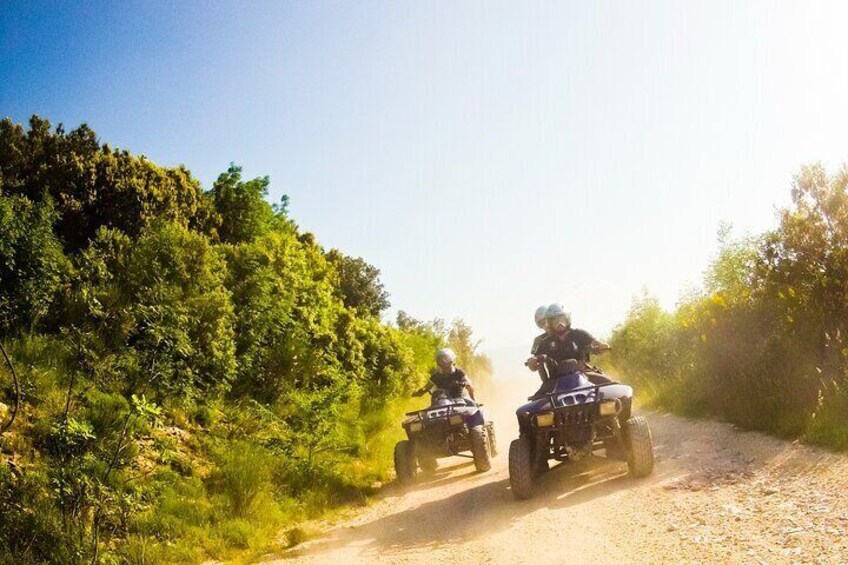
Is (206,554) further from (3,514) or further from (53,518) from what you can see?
(3,514)

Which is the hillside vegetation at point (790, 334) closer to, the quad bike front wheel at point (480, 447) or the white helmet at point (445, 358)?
the quad bike front wheel at point (480, 447)

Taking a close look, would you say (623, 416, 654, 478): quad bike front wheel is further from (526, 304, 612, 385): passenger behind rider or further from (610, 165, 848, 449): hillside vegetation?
(610, 165, 848, 449): hillside vegetation

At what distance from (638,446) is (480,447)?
296cm

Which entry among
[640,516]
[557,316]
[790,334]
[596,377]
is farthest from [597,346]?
[790,334]

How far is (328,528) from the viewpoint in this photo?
253 inches

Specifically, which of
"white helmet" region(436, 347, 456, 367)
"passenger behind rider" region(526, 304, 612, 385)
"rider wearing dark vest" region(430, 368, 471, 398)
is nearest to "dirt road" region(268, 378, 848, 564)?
"passenger behind rider" region(526, 304, 612, 385)

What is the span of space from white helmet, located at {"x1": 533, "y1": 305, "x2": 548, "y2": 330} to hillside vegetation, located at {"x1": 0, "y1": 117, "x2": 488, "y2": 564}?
377 cm

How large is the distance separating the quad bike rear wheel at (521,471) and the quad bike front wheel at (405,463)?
8.88ft

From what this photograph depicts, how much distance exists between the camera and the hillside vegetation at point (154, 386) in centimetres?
535

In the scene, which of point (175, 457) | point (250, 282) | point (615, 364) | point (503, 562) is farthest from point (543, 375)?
point (615, 364)

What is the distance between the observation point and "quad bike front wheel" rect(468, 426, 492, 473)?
836 cm

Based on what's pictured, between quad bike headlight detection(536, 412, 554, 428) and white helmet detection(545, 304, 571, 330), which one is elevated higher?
white helmet detection(545, 304, 571, 330)

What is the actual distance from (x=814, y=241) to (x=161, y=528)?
32.3 feet

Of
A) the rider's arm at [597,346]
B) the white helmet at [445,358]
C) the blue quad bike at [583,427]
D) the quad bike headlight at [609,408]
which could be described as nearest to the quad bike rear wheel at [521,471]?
the blue quad bike at [583,427]
